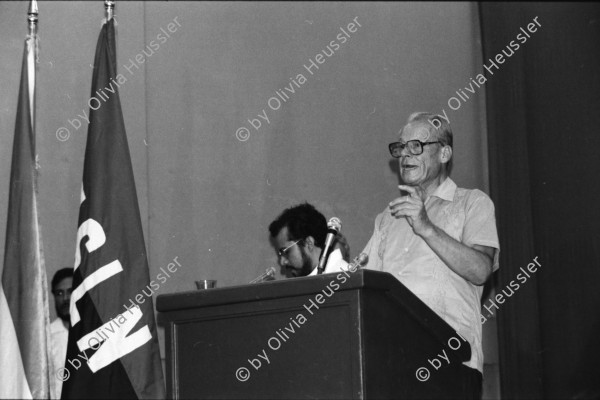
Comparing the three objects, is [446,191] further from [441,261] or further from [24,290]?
[24,290]

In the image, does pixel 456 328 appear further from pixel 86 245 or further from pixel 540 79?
pixel 540 79

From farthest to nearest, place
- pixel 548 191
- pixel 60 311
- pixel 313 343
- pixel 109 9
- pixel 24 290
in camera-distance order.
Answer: pixel 548 191 → pixel 60 311 → pixel 109 9 → pixel 24 290 → pixel 313 343

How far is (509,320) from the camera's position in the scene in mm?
4699

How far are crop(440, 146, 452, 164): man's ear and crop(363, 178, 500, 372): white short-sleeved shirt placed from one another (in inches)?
3.0

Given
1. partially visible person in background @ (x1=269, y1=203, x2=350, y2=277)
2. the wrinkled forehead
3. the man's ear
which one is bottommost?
partially visible person in background @ (x1=269, y1=203, x2=350, y2=277)

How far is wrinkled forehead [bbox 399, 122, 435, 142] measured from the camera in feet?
11.1

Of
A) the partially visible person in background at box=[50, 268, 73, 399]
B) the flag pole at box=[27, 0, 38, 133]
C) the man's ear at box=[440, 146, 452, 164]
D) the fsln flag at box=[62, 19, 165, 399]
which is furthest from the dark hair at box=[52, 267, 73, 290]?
the man's ear at box=[440, 146, 452, 164]

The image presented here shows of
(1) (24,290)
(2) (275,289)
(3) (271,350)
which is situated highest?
(1) (24,290)

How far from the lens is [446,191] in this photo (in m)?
3.36

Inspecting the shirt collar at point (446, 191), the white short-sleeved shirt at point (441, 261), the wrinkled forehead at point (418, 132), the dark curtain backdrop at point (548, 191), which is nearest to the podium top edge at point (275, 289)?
the white short-sleeved shirt at point (441, 261)

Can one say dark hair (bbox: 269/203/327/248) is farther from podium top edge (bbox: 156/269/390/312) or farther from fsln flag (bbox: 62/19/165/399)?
podium top edge (bbox: 156/269/390/312)

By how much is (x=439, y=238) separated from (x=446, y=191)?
1.52ft

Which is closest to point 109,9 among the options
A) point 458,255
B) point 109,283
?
point 109,283

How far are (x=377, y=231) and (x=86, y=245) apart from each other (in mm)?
1121
